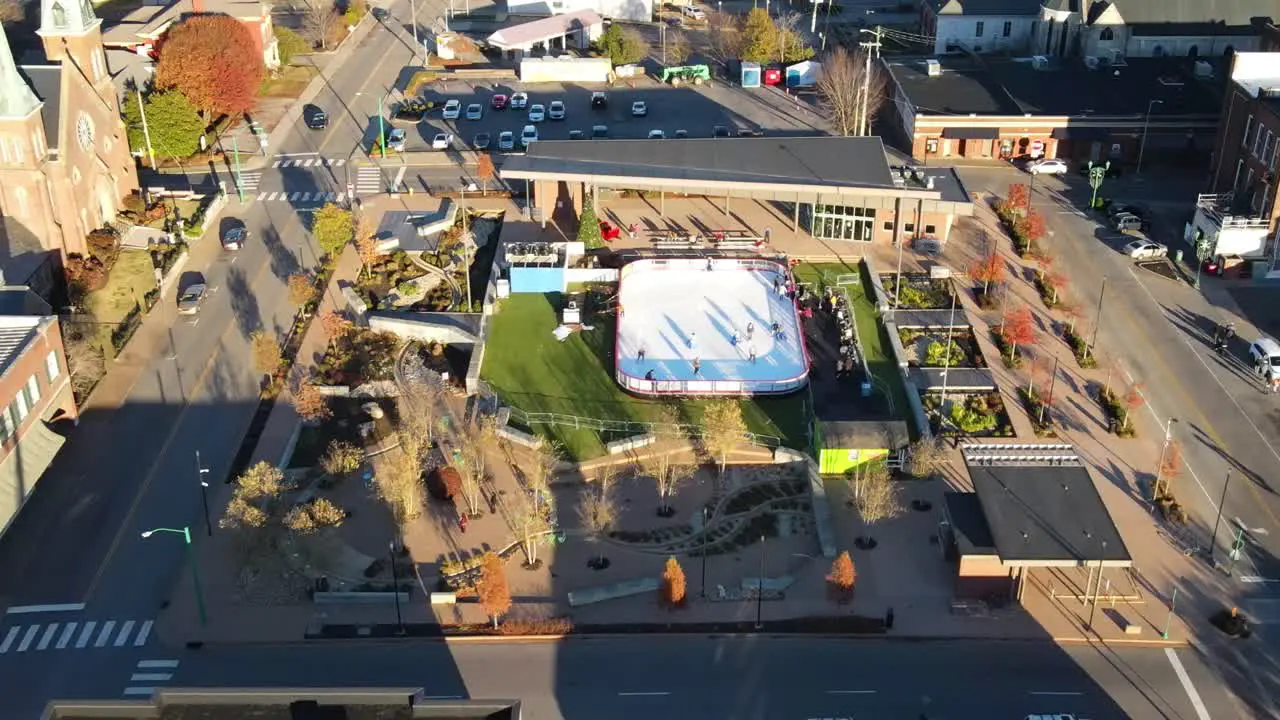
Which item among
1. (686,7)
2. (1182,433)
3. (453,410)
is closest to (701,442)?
(453,410)

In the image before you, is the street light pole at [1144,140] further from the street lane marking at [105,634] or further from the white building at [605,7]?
the street lane marking at [105,634]

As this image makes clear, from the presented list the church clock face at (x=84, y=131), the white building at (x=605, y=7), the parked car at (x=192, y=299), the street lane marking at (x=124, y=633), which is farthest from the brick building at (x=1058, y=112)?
the street lane marking at (x=124, y=633)

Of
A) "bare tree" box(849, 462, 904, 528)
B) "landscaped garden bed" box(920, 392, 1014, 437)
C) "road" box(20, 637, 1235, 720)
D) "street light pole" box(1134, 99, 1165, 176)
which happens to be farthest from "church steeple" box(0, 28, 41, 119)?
"street light pole" box(1134, 99, 1165, 176)

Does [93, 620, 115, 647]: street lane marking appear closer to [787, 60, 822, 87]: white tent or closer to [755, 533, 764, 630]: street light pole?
[755, 533, 764, 630]: street light pole

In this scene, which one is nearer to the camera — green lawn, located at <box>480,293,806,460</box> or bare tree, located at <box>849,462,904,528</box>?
bare tree, located at <box>849,462,904,528</box>

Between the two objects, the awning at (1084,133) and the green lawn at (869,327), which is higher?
the awning at (1084,133)

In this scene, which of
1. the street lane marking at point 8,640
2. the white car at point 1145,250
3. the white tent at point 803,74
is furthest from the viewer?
the white tent at point 803,74
